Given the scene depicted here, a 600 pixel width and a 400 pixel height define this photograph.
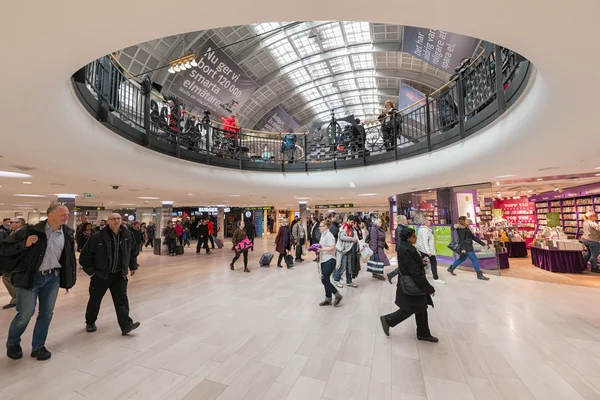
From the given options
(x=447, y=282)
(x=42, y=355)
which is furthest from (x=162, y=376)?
(x=447, y=282)

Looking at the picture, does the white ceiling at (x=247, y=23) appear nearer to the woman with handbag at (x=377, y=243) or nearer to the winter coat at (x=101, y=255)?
the winter coat at (x=101, y=255)

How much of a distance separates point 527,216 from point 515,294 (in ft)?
34.9

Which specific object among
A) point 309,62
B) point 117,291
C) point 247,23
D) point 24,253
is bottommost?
point 117,291

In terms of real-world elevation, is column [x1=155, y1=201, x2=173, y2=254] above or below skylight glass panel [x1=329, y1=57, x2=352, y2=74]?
below

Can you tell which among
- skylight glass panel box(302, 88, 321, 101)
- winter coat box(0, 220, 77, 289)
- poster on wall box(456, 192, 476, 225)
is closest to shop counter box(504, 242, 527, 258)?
poster on wall box(456, 192, 476, 225)

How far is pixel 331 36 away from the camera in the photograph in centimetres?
1566

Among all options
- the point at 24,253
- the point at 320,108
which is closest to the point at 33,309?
the point at 24,253

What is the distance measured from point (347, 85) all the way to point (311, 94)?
3.13 meters

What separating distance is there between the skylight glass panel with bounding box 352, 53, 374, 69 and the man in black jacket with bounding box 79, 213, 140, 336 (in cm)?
1804

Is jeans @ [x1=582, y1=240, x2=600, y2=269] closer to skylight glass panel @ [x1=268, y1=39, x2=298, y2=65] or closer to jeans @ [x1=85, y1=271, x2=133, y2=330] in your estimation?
jeans @ [x1=85, y1=271, x2=133, y2=330]

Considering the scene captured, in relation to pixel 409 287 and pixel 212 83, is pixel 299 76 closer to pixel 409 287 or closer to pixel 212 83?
pixel 212 83

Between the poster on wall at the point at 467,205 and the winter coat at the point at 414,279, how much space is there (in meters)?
6.47

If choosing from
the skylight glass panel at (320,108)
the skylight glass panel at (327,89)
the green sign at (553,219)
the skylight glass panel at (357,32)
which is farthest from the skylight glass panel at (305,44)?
the green sign at (553,219)

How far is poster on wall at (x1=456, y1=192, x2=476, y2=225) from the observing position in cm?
855
